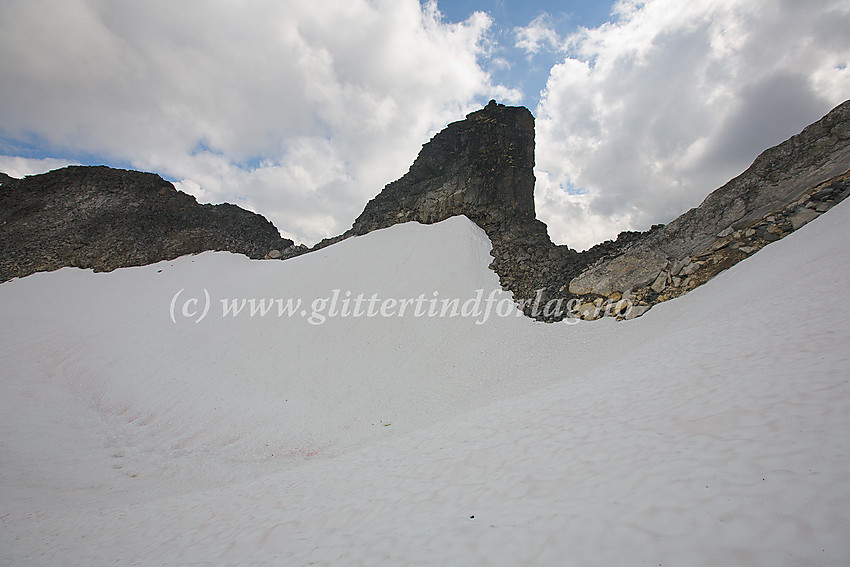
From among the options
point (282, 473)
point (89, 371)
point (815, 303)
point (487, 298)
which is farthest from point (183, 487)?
point (815, 303)

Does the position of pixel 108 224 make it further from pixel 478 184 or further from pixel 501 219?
pixel 501 219

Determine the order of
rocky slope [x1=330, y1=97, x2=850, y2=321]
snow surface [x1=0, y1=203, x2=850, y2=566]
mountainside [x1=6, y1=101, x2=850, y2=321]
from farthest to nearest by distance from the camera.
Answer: mountainside [x1=6, y1=101, x2=850, y2=321] < rocky slope [x1=330, y1=97, x2=850, y2=321] < snow surface [x1=0, y1=203, x2=850, y2=566]

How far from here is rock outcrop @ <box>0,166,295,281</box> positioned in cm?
2275

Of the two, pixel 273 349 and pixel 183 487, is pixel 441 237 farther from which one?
pixel 183 487

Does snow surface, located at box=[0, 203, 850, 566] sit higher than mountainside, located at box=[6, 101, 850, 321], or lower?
lower

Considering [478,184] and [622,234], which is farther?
[478,184]

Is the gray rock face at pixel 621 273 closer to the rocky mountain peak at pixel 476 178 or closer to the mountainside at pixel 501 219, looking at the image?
the mountainside at pixel 501 219

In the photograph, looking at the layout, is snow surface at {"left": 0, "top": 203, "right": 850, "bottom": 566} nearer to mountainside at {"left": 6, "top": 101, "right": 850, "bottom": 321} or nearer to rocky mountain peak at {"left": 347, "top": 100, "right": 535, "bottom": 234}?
mountainside at {"left": 6, "top": 101, "right": 850, "bottom": 321}

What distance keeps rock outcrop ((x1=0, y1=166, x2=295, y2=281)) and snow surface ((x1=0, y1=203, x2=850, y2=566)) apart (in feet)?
29.1

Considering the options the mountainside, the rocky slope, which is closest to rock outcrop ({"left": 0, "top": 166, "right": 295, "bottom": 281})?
the mountainside

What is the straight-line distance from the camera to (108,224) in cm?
2447

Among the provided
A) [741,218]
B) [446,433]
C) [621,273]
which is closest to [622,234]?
[621,273]

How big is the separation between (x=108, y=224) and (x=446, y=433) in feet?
102

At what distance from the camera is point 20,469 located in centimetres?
770
